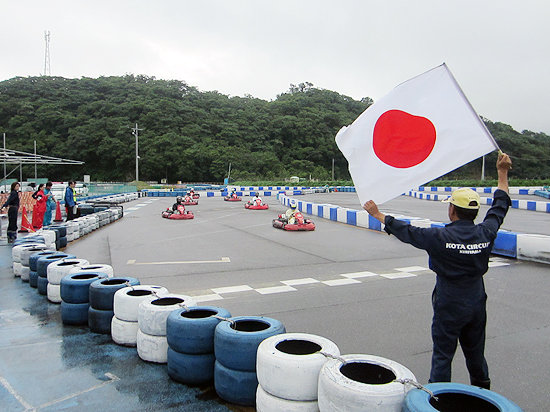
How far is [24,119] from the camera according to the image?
6956 centimetres

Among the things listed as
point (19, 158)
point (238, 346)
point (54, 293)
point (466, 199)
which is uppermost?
point (19, 158)

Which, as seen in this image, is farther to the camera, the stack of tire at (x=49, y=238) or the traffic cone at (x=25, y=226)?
the traffic cone at (x=25, y=226)

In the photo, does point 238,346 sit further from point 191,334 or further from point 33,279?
point 33,279

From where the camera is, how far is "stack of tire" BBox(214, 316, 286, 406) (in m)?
3.23

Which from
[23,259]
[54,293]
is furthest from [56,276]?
[23,259]

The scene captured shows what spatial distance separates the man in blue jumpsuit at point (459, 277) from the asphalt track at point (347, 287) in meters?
0.89

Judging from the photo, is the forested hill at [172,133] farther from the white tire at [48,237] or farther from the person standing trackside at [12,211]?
the white tire at [48,237]

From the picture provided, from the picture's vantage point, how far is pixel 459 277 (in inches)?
108

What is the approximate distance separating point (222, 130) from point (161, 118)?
411 inches

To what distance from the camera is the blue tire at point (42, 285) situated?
6176 mm

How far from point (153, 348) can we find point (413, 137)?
9.97 feet

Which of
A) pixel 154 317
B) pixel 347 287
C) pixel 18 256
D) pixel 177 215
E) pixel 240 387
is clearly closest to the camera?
pixel 240 387

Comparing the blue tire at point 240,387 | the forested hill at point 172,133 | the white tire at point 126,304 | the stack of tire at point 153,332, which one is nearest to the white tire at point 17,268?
the white tire at point 126,304

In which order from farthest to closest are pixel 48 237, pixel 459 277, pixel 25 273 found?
1. pixel 48 237
2. pixel 25 273
3. pixel 459 277
